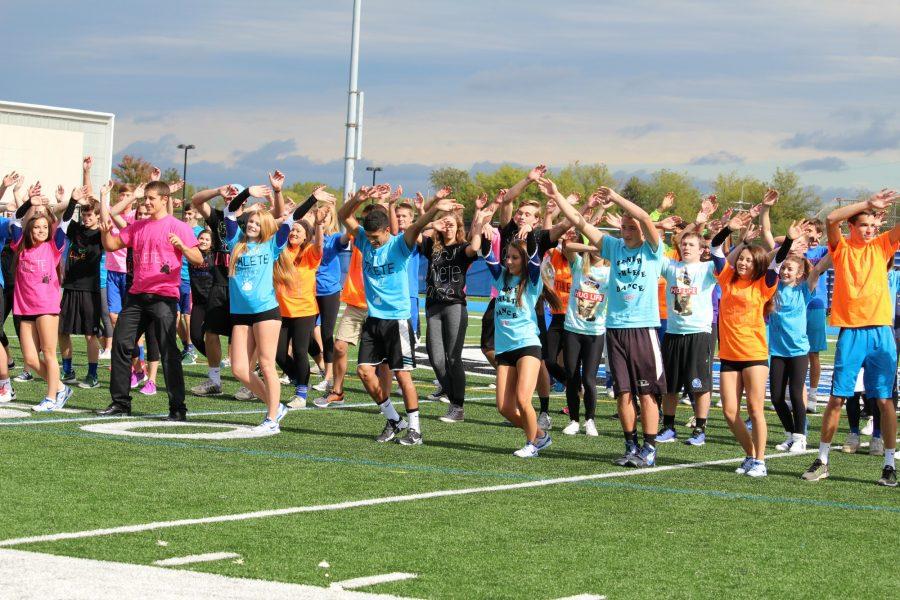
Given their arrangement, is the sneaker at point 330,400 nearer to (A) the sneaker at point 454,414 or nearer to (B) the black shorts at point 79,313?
(A) the sneaker at point 454,414

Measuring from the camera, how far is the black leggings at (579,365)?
12000 millimetres

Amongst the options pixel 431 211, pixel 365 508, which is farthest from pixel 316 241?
pixel 365 508

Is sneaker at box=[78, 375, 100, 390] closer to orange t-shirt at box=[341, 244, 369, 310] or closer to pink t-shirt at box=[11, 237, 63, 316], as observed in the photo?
pink t-shirt at box=[11, 237, 63, 316]

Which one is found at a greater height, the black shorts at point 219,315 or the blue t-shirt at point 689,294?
the blue t-shirt at point 689,294

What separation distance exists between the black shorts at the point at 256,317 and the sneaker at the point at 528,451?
2408 mm

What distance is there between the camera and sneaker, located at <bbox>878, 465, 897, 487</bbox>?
370 inches

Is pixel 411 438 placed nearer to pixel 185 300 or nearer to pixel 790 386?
pixel 790 386

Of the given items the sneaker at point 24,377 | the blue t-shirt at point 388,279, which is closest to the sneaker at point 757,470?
the blue t-shirt at point 388,279

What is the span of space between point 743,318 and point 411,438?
9.14ft

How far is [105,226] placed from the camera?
12.1m

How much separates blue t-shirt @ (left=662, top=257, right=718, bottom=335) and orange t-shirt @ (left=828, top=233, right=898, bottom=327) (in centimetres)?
146

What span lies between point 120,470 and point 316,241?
533cm

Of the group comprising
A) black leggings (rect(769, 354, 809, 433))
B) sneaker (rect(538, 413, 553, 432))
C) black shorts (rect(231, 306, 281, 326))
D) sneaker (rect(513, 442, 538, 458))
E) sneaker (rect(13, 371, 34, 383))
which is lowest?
sneaker (rect(13, 371, 34, 383))

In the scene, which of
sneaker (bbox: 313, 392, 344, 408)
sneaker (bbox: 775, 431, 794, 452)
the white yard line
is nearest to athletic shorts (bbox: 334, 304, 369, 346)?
sneaker (bbox: 313, 392, 344, 408)
